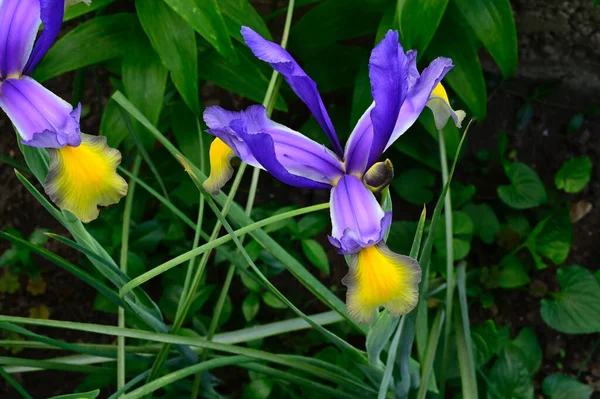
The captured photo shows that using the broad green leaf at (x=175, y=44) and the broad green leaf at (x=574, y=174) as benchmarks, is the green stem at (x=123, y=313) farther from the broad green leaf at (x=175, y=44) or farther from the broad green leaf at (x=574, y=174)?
the broad green leaf at (x=574, y=174)

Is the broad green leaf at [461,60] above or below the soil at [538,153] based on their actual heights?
above

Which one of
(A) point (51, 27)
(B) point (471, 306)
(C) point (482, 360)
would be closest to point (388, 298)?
(A) point (51, 27)

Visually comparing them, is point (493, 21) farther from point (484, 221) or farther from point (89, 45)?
point (89, 45)

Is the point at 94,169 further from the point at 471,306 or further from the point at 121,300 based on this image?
the point at 471,306

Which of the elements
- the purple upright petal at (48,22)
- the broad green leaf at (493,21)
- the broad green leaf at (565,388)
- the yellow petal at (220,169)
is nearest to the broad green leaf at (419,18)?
the broad green leaf at (493,21)

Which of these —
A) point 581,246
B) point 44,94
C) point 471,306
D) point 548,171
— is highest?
point 44,94

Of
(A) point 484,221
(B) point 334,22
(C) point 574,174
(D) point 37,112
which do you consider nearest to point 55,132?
(D) point 37,112
